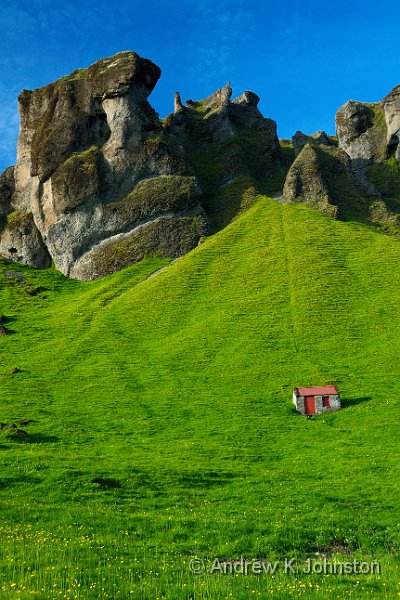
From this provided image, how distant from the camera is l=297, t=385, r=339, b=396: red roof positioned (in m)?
64.4

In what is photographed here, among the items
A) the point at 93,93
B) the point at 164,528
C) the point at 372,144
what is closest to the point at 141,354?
the point at 164,528

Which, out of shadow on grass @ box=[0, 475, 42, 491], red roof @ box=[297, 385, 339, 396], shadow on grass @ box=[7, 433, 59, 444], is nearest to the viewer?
shadow on grass @ box=[0, 475, 42, 491]

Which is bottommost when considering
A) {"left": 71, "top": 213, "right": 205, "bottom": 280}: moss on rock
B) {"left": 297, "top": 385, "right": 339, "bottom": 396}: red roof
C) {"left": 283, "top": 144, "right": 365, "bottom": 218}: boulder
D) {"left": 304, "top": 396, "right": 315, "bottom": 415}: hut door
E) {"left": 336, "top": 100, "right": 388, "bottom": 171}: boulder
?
{"left": 304, "top": 396, "right": 315, "bottom": 415}: hut door

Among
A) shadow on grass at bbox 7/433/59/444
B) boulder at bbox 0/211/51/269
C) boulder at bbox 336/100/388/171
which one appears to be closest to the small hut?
shadow on grass at bbox 7/433/59/444

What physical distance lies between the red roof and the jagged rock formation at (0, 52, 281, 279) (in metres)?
78.9

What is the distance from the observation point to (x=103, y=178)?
510ft

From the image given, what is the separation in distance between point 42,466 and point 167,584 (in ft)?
76.6

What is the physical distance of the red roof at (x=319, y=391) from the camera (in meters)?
64.4
